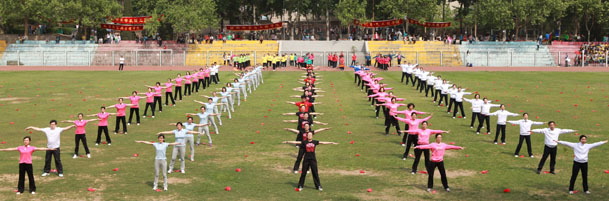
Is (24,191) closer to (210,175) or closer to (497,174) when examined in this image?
(210,175)

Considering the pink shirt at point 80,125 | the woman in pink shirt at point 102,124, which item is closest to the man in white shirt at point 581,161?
the pink shirt at point 80,125

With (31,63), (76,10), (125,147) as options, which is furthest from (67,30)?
(125,147)

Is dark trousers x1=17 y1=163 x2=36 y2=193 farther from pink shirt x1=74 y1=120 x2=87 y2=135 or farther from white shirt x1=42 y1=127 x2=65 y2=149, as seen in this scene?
pink shirt x1=74 y1=120 x2=87 y2=135

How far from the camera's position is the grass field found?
18391mm

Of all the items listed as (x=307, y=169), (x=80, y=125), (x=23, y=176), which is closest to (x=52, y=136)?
(x=23, y=176)

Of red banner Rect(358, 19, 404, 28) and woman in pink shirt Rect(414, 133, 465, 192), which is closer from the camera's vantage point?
woman in pink shirt Rect(414, 133, 465, 192)

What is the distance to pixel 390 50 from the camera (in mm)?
74312

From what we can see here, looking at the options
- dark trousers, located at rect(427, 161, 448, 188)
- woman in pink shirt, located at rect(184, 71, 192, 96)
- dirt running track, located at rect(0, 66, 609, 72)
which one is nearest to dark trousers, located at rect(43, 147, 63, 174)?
dark trousers, located at rect(427, 161, 448, 188)

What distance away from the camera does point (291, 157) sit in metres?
23.1

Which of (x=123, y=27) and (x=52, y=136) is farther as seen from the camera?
(x=123, y=27)

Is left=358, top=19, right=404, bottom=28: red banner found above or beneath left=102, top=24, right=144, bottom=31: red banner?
above

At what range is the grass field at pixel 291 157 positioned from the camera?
Result: 60.3 feet

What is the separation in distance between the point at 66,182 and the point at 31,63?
2287 inches

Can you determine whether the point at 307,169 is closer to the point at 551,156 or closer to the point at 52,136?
the point at 551,156
